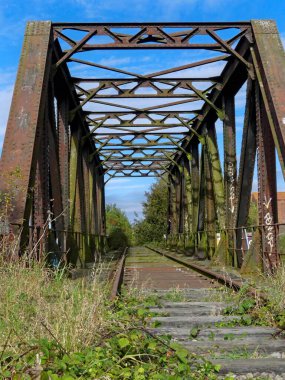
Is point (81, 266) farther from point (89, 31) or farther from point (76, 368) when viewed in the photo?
point (76, 368)

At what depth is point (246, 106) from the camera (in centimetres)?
1022

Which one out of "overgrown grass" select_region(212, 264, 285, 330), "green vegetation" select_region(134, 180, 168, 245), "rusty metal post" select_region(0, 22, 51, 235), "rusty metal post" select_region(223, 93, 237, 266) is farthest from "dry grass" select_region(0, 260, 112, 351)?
"green vegetation" select_region(134, 180, 168, 245)

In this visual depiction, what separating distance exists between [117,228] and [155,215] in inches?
204

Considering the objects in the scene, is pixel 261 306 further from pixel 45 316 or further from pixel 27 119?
pixel 27 119

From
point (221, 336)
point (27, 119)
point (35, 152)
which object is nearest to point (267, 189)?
point (35, 152)

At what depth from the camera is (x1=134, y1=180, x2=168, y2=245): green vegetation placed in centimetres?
4419

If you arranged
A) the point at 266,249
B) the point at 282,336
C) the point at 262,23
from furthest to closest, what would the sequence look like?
the point at 262,23 < the point at 266,249 < the point at 282,336

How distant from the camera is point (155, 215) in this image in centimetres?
4431

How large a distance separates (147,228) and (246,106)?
3616 cm

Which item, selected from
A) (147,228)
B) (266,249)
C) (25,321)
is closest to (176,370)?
(25,321)

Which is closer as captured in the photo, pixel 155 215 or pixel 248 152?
pixel 248 152

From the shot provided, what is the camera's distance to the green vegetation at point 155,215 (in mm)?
44188

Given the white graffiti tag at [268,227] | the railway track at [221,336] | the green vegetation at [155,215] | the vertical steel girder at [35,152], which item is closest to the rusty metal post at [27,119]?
the vertical steel girder at [35,152]

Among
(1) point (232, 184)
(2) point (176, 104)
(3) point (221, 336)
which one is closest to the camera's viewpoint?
(3) point (221, 336)
